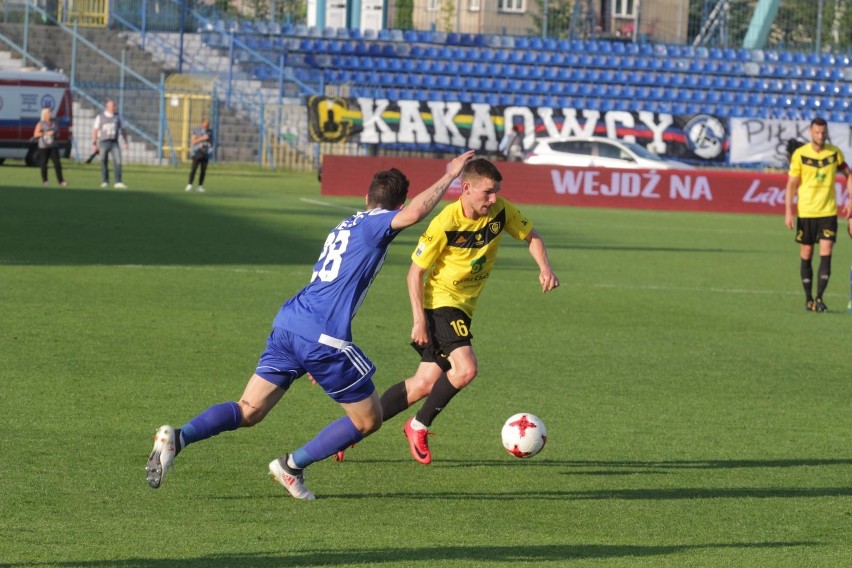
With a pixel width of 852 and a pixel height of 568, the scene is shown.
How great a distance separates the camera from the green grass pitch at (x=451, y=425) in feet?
19.7

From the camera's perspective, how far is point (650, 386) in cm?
1041

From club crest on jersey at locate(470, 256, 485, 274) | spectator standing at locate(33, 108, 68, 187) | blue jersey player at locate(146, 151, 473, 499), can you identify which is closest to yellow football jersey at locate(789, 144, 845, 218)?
club crest on jersey at locate(470, 256, 485, 274)

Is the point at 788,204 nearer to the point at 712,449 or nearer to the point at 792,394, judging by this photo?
the point at 792,394

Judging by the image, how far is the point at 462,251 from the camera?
7.62m

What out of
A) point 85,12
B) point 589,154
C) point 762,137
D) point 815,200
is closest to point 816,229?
point 815,200

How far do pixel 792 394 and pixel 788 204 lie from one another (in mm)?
5463

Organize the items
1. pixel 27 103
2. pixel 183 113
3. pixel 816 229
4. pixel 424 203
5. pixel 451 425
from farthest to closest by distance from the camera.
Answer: pixel 183 113
pixel 27 103
pixel 816 229
pixel 451 425
pixel 424 203

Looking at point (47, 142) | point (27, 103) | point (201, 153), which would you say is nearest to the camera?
point (47, 142)

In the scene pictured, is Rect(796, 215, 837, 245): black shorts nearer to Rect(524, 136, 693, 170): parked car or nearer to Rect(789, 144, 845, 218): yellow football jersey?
Rect(789, 144, 845, 218): yellow football jersey

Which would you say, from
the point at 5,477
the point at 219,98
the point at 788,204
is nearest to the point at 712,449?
the point at 5,477

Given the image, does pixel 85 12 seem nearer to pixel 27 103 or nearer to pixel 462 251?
pixel 27 103

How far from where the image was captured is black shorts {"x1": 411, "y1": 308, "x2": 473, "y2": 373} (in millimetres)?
7633

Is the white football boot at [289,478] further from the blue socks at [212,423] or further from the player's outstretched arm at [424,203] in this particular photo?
the player's outstretched arm at [424,203]

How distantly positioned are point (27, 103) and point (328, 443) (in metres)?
33.1
